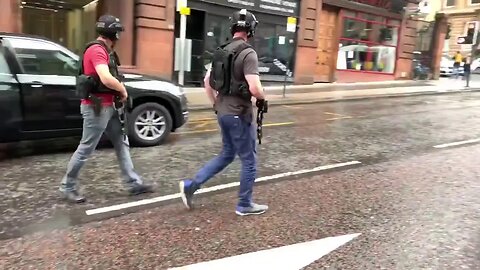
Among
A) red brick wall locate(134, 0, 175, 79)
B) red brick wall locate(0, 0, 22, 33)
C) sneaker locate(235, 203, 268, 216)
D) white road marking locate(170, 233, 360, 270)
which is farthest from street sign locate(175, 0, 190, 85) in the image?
white road marking locate(170, 233, 360, 270)

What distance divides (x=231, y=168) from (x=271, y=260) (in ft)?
9.11

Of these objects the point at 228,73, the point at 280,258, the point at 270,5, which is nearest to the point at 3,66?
the point at 228,73

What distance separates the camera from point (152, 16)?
50.2 feet

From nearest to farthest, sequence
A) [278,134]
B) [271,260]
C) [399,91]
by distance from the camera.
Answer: [271,260], [278,134], [399,91]

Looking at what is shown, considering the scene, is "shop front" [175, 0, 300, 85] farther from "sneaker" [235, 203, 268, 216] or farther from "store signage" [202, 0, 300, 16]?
"sneaker" [235, 203, 268, 216]

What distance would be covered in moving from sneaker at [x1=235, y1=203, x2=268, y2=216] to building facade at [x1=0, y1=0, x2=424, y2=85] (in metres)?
7.02

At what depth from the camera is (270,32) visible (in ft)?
62.1

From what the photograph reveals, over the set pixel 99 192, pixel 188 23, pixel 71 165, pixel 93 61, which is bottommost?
pixel 99 192

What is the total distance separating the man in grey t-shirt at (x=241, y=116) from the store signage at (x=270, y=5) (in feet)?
42.7

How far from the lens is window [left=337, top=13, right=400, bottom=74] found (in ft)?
72.9

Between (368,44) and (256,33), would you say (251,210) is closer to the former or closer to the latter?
(256,33)

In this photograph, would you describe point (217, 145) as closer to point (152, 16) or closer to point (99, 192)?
point (99, 192)

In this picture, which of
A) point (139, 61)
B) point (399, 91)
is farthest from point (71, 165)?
point (399, 91)

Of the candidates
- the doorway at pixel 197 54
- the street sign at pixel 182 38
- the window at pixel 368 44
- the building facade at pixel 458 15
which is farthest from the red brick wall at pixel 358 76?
the building facade at pixel 458 15
